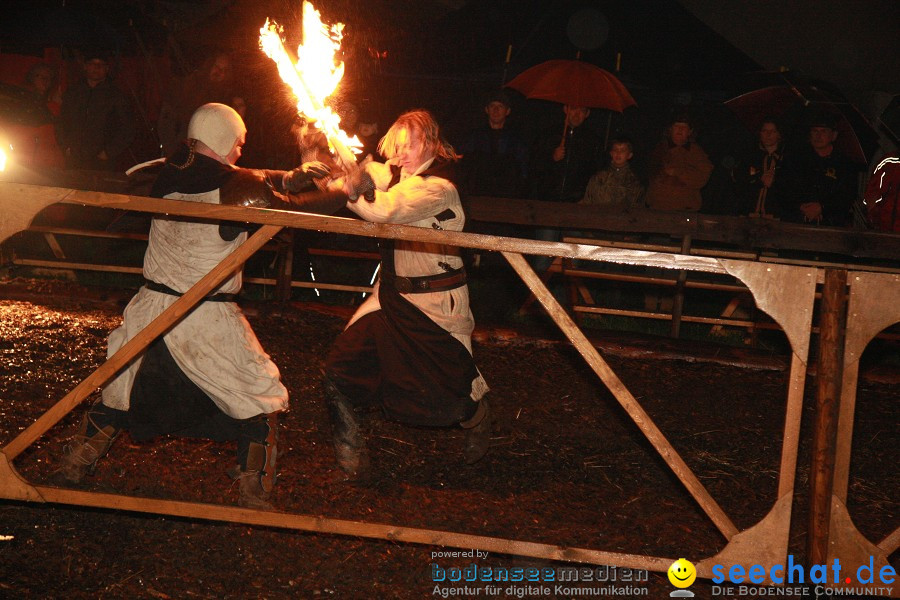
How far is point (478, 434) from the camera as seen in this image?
189 inches

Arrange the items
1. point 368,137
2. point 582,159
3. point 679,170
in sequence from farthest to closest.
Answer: point 679,170
point 582,159
point 368,137

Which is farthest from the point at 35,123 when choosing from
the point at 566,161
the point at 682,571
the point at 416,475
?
the point at 682,571

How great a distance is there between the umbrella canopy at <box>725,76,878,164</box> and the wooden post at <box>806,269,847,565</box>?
203 inches

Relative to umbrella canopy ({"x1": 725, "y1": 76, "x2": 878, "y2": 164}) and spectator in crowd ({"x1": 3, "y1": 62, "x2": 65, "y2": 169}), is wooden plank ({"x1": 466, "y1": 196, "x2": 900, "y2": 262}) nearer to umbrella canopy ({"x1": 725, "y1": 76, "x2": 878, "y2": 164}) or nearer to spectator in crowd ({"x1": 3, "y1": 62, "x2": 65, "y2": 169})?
umbrella canopy ({"x1": 725, "y1": 76, "x2": 878, "y2": 164})

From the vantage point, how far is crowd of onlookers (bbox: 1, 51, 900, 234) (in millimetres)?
7891

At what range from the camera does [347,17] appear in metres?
9.45

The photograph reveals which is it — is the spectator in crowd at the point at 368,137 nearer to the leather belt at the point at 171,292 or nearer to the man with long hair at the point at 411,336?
the man with long hair at the point at 411,336

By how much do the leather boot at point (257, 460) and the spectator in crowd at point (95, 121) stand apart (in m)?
5.58

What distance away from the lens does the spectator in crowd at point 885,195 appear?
25.3 ft

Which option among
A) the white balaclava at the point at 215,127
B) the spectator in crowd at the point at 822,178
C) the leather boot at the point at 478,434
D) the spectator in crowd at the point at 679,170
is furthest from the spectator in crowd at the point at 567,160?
the white balaclava at the point at 215,127

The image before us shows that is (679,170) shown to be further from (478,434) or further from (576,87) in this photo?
(478,434)

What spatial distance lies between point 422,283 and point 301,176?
3.13 ft

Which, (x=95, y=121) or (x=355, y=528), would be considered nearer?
(x=355, y=528)

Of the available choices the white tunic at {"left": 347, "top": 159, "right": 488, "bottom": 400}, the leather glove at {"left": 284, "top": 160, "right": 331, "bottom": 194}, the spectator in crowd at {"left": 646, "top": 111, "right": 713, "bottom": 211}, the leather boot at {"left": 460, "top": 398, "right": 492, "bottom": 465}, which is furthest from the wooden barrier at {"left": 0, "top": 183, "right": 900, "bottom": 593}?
the spectator in crowd at {"left": 646, "top": 111, "right": 713, "bottom": 211}
